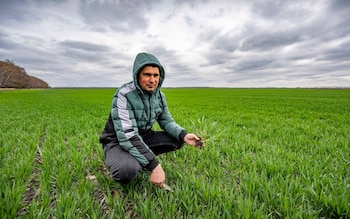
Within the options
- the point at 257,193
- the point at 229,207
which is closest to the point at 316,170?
the point at 257,193

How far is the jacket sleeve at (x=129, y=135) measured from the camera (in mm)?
2328

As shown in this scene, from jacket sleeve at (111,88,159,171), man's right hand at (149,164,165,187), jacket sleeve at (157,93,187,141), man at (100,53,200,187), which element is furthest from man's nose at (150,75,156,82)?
man's right hand at (149,164,165,187)

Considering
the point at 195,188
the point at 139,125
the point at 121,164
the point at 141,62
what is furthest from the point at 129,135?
the point at 195,188

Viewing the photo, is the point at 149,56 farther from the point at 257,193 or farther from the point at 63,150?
the point at 63,150

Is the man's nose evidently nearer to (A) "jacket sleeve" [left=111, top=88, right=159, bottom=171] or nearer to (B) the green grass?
(A) "jacket sleeve" [left=111, top=88, right=159, bottom=171]

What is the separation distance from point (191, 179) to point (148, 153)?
2.39 ft

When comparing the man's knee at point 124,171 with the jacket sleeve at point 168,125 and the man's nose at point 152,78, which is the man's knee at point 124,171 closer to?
the jacket sleeve at point 168,125

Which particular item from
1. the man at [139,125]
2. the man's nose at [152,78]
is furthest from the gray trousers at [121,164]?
the man's nose at [152,78]

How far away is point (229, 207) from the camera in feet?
6.66

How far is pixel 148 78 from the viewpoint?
2.58m

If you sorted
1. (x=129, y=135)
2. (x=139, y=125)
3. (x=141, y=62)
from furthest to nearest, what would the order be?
(x=139, y=125) < (x=141, y=62) < (x=129, y=135)

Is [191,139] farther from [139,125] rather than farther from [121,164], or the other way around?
[121,164]

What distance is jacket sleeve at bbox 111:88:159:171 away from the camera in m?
2.33

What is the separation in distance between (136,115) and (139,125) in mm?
203
